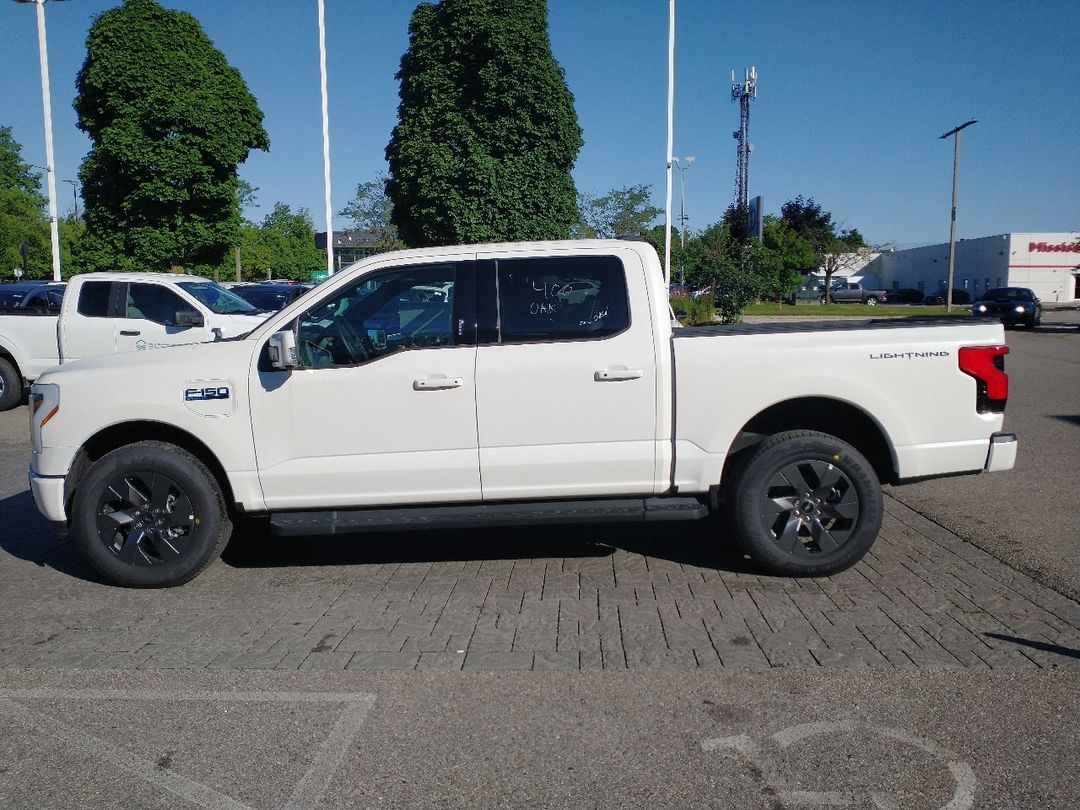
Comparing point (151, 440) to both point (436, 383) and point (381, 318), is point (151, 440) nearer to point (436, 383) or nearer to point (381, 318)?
point (381, 318)

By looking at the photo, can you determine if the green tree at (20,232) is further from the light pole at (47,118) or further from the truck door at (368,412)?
the truck door at (368,412)

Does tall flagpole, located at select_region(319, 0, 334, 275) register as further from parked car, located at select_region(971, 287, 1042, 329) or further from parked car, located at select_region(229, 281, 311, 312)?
parked car, located at select_region(971, 287, 1042, 329)

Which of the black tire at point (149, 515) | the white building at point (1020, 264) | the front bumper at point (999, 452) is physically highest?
the white building at point (1020, 264)

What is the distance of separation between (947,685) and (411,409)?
3130 mm

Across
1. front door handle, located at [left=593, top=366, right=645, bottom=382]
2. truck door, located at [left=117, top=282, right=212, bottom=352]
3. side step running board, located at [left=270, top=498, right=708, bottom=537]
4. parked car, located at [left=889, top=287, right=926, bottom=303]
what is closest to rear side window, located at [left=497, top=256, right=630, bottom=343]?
front door handle, located at [left=593, top=366, right=645, bottom=382]

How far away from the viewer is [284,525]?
5.35 metres

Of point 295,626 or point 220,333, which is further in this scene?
point 220,333

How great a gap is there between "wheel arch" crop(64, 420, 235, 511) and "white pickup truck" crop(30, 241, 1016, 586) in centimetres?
4

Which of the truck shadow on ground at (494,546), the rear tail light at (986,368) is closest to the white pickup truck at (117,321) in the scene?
the truck shadow on ground at (494,546)

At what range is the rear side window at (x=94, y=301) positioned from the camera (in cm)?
1281

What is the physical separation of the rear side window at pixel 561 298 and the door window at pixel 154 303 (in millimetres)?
8983

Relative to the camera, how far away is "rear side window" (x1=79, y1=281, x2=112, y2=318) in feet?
42.0

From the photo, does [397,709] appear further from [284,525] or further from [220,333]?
[220,333]

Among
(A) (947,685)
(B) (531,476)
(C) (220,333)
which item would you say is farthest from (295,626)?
(C) (220,333)
